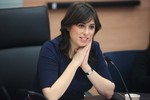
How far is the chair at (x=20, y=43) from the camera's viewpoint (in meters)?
2.04

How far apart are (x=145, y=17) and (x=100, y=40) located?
0.54 meters

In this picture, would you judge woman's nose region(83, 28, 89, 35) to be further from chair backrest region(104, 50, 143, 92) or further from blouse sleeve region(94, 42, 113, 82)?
chair backrest region(104, 50, 143, 92)

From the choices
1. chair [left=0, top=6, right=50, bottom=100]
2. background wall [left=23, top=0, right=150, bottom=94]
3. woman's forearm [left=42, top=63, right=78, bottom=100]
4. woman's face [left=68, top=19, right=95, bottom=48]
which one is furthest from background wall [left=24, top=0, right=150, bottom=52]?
woman's forearm [left=42, top=63, right=78, bottom=100]

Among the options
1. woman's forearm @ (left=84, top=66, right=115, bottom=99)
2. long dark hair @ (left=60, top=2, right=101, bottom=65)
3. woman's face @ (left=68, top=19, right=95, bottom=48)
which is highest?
long dark hair @ (left=60, top=2, right=101, bottom=65)

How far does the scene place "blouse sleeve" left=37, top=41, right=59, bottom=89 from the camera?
1791mm

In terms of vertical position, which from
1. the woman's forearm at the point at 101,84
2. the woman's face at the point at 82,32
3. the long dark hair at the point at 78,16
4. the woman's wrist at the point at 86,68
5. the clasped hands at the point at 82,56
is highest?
the long dark hair at the point at 78,16

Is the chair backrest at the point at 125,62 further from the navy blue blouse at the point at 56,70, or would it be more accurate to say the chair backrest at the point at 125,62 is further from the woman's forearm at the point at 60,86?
the woman's forearm at the point at 60,86

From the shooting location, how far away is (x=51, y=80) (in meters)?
1.79

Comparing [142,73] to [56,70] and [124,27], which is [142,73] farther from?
[56,70]

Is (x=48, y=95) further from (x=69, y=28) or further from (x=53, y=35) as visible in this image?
(x=53, y=35)

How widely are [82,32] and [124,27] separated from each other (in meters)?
1.35

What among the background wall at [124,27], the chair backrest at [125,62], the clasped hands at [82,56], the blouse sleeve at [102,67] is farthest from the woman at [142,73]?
the clasped hands at [82,56]

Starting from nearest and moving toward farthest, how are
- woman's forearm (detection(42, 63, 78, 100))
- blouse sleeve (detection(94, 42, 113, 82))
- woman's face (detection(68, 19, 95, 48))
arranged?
woman's forearm (detection(42, 63, 78, 100)) < woman's face (detection(68, 19, 95, 48)) < blouse sleeve (detection(94, 42, 113, 82))

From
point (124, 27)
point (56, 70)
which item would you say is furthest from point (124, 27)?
point (56, 70)
